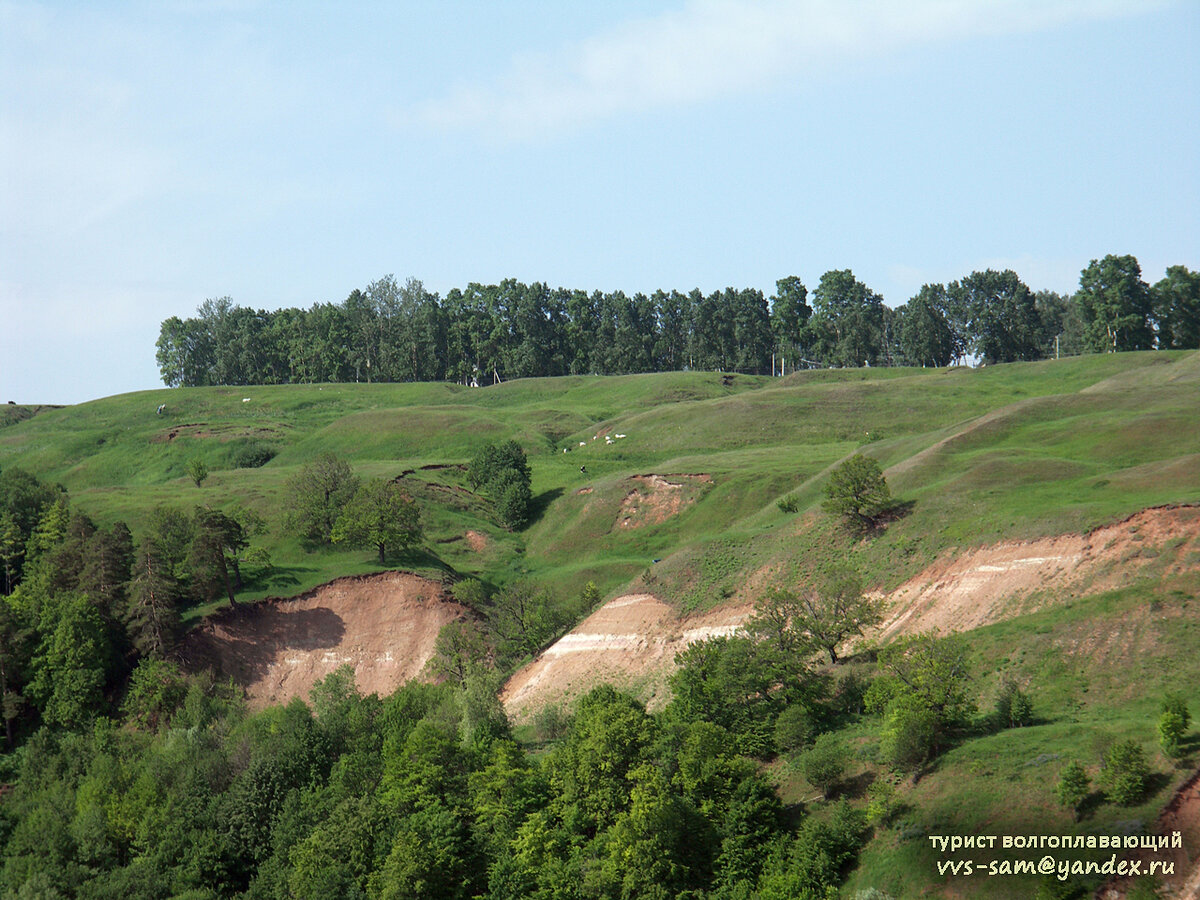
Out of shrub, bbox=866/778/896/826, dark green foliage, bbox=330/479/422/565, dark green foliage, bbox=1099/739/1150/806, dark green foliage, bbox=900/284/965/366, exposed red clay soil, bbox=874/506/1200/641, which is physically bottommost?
shrub, bbox=866/778/896/826

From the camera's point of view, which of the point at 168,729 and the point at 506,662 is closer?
the point at 168,729

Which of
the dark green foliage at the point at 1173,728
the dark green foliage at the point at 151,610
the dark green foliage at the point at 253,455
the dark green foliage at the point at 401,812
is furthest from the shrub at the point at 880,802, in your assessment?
the dark green foliage at the point at 253,455

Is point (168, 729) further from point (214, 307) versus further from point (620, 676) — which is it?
point (214, 307)

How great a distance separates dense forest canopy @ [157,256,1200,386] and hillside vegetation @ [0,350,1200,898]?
67411 millimetres

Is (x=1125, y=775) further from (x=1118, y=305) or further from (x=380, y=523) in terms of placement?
(x=1118, y=305)

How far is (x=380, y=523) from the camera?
79.3 m

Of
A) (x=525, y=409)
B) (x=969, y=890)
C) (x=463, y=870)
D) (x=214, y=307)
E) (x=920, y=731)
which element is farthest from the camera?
(x=214, y=307)

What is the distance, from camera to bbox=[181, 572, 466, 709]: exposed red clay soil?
71438 millimetres

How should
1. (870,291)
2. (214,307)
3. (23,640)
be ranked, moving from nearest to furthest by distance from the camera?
(23,640)
(870,291)
(214,307)

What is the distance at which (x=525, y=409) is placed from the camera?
139 m

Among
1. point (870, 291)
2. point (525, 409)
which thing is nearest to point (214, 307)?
point (525, 409)

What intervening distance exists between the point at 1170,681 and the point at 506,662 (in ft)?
130

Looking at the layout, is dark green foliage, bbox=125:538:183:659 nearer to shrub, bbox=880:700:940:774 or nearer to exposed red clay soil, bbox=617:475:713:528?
exposed red clay soil, bbox=617:475:713:528

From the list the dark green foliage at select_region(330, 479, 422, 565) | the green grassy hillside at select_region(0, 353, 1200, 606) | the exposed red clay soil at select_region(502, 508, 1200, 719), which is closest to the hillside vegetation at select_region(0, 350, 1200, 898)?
the green grassy hillside at select_region(0, 353, 1200, 606)
